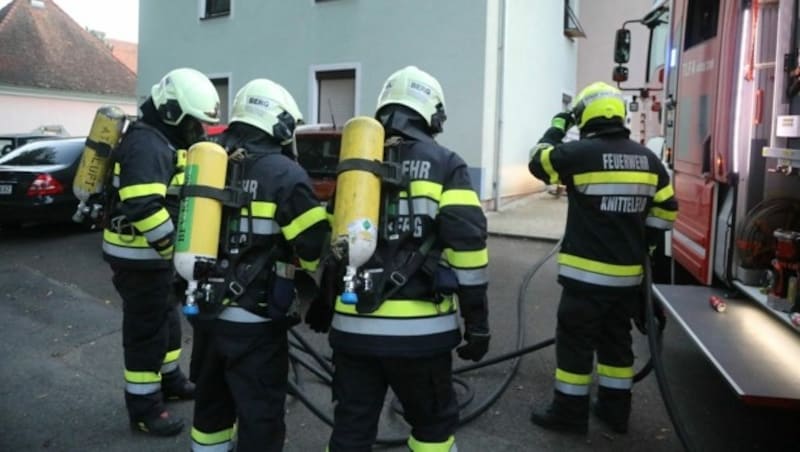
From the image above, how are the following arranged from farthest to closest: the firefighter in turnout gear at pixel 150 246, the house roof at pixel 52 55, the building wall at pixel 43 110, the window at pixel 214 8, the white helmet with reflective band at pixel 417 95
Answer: the house roof at pixel 52 55
the building wall at pixel 43 110
the window at pixel 214 8
the firefighter in turnout gear at pixel 150 246
the white helmet with reflective band at pixel 417 95

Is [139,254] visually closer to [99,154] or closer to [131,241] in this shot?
[131,241]

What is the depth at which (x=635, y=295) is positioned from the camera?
3.54 meters

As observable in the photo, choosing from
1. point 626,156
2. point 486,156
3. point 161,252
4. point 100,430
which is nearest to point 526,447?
point 626,156

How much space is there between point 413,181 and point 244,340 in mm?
990

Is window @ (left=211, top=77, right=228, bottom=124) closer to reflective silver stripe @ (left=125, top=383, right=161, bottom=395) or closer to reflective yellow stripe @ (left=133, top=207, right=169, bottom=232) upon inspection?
reflective silver stripe @ (left=125, top=383, right=161, bottom=395)

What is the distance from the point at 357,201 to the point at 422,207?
309mm

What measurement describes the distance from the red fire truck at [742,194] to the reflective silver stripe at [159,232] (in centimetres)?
269

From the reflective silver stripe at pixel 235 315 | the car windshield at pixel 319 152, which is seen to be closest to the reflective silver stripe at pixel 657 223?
the reflective silver stripe at pixel 235 315

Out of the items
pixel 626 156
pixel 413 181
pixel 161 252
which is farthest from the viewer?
pixel 626 156

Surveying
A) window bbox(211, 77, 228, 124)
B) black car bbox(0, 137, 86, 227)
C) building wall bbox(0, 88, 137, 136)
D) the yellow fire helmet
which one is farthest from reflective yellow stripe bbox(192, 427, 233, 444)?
building wall bbox(0, 88, 137, 136)

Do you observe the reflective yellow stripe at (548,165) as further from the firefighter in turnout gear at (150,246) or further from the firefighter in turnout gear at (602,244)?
the firefighter in turnout gear at (150,246)

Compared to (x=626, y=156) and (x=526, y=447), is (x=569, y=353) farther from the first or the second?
(x=626, y=156)

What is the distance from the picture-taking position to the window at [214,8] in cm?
1419

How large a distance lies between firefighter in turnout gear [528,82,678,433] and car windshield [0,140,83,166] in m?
8.32
